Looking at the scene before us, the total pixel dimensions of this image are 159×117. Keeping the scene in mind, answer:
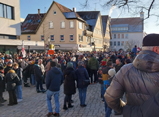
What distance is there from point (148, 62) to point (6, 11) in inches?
921

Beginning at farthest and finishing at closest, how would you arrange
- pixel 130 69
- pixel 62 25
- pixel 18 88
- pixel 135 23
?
pixel 62 25 < pixel 135 23 < pixel 18 88 < pixel 130 69

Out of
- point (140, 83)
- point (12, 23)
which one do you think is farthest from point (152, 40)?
point (12, 23)

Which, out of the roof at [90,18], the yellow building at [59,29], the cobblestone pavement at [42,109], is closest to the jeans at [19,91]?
the cobblestone pavement at [42,109]

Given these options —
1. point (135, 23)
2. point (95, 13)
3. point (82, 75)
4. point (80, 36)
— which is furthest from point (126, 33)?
point (82, 75)

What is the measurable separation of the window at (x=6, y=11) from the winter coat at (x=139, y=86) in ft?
73.6

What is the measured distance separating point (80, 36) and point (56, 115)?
33776 millimetres

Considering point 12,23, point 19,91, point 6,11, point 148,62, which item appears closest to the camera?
point 148,62

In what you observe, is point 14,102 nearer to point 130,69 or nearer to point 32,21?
point 130,69

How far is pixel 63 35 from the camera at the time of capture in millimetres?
37656

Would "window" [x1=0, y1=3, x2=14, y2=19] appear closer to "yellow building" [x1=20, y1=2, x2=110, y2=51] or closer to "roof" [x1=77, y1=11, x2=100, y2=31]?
"yellow building" [x1=20, y1=2, x2=110, y2=51]

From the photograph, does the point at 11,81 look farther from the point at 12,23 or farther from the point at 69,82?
the point at 12,23

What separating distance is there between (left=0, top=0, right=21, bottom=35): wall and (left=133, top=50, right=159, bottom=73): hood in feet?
73.7

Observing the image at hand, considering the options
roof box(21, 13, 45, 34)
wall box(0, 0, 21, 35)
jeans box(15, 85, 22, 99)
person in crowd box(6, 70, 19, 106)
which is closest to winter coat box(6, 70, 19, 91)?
person in crowd box(6, 70, 19, 106)

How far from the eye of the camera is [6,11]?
71.7 ft
